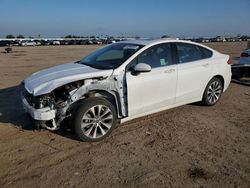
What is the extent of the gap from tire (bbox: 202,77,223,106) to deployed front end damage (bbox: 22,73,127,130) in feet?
8.09

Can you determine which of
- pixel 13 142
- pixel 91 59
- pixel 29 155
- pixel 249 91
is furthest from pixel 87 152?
pixel 249 91

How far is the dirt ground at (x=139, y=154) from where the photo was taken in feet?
12.1

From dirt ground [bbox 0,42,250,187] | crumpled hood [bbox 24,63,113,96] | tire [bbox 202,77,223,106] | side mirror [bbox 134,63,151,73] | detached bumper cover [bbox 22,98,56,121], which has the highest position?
side mirror [bbox 134,63,151,73]

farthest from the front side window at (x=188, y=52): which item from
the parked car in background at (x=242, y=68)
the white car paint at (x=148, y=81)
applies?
the parked car in background at (x=242, y=68)

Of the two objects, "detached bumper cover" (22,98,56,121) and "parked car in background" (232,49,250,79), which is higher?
"detached bumper cover" (22,98,56,121)

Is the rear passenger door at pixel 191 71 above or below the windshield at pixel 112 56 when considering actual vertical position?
below

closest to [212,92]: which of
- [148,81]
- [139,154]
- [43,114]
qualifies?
[148,81]

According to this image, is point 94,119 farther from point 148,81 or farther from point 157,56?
point 157,56

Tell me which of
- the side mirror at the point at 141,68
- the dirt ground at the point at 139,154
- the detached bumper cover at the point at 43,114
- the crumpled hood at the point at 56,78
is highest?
the side mirror at the point at 141,68

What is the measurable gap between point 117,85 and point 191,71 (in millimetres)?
1949

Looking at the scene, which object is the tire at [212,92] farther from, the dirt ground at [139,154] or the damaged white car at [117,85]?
the dirt ground at [139,154]

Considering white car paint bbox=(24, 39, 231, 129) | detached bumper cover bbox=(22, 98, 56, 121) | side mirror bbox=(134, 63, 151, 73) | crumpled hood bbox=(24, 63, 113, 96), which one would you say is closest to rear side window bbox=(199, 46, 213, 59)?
white car paint bbox=(24, 39, 231, 129)

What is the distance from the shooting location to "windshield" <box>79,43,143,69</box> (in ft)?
17.6

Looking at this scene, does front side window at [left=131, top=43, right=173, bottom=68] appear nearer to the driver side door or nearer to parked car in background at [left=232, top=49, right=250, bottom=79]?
the driver side door
